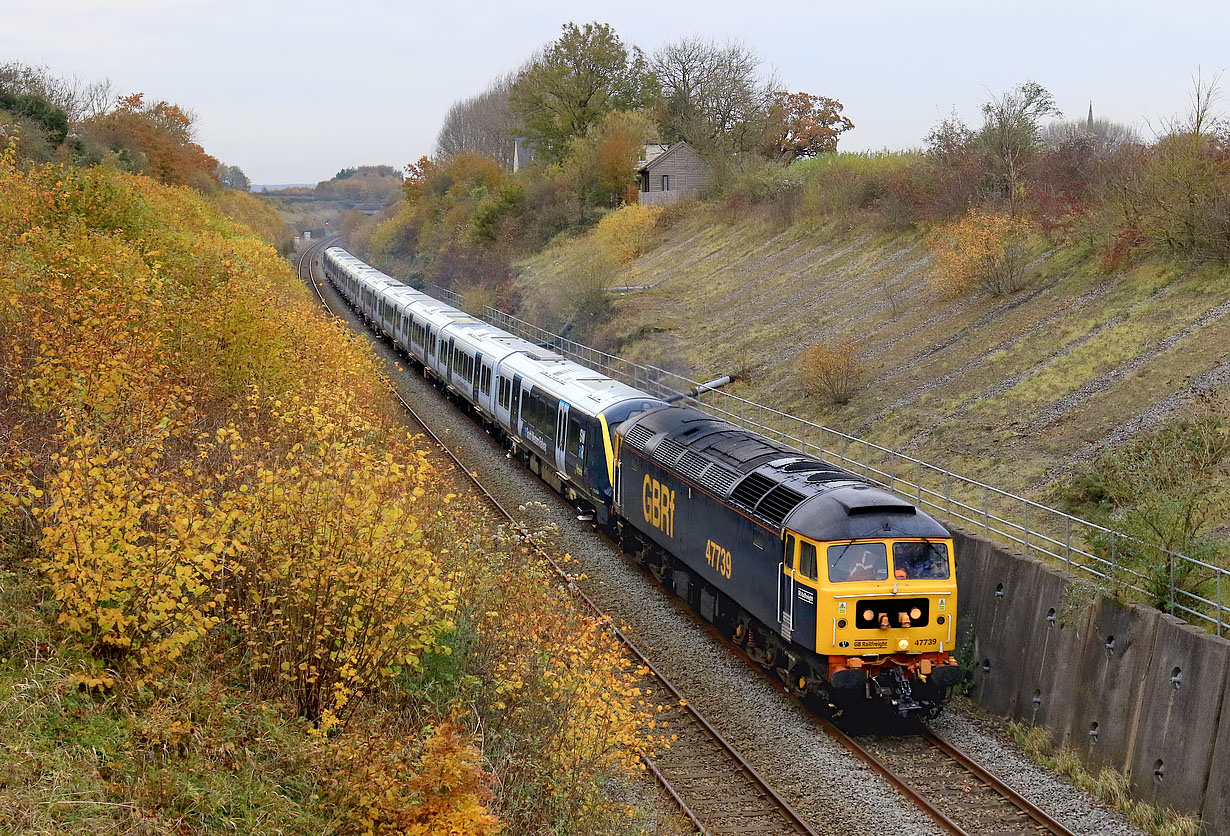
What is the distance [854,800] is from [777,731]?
1.89 metres

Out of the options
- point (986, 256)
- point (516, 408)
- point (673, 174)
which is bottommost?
point (516, 408)

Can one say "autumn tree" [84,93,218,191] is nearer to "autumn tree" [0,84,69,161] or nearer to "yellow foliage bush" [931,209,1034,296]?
"autumn tree" [0,84,69,161]

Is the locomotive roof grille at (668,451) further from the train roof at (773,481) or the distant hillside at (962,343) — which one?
the distant hillside at (962,343)

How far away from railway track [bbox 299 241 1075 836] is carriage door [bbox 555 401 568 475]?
359 inches

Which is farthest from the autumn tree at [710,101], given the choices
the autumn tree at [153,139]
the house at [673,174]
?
the autumn tree at [153,139]

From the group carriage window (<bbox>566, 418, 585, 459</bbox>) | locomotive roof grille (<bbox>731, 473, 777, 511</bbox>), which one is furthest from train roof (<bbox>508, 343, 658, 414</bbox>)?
locomotive roof grille (<bbox>731, 473, 777, 511</bbox>)

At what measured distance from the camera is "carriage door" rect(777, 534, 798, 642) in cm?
1352

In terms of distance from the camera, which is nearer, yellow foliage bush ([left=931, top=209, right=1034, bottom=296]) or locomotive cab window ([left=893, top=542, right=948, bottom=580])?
locomotive cab window ([left=893, top=542, right=948, bottom=580])

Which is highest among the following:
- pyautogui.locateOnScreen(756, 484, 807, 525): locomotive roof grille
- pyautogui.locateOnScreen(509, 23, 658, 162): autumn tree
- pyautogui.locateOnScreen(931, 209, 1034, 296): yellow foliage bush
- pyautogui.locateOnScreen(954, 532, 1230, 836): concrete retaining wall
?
pyautogui.locateOnScreen(509, 23, 658, 162): autumn tree

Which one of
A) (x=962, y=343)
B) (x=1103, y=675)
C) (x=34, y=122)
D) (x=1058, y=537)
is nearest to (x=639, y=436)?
(x=1058, y=537)

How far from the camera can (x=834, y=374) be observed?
2572 centimetres

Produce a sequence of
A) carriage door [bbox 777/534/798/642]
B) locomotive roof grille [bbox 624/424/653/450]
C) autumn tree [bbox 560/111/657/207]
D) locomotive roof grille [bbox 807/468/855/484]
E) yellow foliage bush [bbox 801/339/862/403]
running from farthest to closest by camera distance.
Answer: autumn tree [bbox 560/111/657/207] → yellow foliage bush [bbox 801/339/862/403] → locomotive roof grille [bbox 624/424/653/450] → locomotive roof grille [bbox 807/468/855/484] → carriage door [bbox 777/534/798/642]

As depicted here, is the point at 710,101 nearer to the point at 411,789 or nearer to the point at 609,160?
the point at 609,160

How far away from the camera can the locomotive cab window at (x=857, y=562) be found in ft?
42.8
